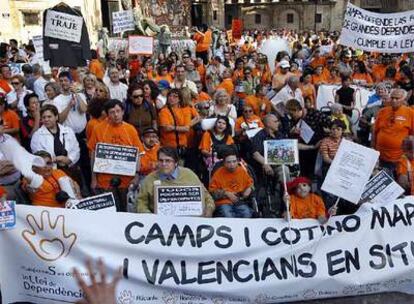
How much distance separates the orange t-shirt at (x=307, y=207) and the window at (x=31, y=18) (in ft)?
66.8

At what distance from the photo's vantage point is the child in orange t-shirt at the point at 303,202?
5.25 meters

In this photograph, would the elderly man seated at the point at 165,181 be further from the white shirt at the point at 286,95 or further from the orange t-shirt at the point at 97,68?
the orange t-shirt at the point at 97,68

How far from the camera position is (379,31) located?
8.39 meters

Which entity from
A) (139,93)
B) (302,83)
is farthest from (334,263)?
(302,83)

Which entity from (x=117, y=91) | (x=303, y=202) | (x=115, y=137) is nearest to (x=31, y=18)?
(x=117, y=91)

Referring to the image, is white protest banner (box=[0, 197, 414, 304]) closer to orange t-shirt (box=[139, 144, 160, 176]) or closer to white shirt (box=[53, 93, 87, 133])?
orange t-shirt (box=[139, 144, 160, 176])

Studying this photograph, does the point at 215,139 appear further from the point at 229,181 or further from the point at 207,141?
the point at 229,181

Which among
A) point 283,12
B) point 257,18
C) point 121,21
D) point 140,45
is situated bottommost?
point 257,18

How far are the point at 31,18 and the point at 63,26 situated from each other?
16.7 metres

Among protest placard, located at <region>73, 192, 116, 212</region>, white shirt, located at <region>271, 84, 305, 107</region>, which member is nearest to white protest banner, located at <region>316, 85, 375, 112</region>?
white shirt, located at <region>271, 84, 305, 107</region>

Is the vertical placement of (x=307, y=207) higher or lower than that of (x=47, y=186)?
lower

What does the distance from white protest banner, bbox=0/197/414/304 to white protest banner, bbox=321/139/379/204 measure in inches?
10.3

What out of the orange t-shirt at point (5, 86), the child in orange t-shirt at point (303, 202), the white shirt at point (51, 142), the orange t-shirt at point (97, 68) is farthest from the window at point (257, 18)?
the child in orange t-shirt at point (303, 202)

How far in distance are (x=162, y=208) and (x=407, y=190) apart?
263 cm
